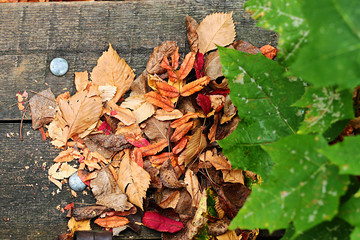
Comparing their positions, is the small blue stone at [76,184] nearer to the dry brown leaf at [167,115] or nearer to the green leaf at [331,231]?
the dry brown leaf at [167,115]

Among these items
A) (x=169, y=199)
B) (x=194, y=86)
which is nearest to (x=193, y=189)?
(x=169, y=199)

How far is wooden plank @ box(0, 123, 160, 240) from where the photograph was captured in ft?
4.88

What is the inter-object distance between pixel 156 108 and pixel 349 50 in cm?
105

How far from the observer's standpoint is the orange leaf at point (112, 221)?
148cm

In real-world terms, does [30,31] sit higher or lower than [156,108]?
higher

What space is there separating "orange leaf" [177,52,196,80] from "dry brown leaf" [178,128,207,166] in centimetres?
29

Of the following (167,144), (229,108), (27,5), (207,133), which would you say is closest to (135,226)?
(167,144)

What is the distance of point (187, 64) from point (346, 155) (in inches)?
36.2

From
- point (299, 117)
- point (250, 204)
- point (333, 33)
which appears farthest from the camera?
point (299, 117)

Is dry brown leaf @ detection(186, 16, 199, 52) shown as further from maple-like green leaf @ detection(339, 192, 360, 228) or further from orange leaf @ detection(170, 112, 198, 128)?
maple-like green leaf @ detection(339, 192, 360, 228)

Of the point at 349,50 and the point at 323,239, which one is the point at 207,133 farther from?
the point at 349,50

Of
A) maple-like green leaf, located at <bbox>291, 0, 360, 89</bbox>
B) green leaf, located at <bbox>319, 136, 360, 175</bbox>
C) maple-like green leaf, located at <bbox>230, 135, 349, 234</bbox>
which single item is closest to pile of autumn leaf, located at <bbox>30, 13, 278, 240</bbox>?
maple-like green leaf, located at <bbox>230, 135, 349, 234</bbox>

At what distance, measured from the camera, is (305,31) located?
99 cm

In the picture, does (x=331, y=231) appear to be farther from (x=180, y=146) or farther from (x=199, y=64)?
(x=199, y=64)
